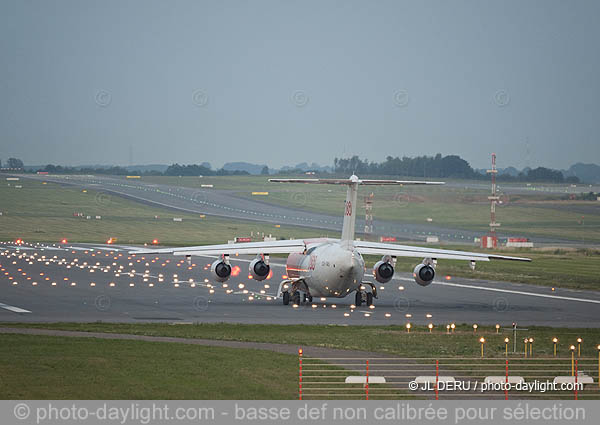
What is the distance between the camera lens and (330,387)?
27.0 meters

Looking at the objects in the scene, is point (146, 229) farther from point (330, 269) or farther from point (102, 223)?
point (330, 269)

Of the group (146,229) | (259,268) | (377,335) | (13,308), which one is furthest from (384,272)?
(146,229)

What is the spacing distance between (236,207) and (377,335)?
105462 mm

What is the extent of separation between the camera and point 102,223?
119688mm

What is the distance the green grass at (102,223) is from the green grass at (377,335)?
58.4 m

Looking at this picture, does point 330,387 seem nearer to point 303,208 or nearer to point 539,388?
point 539,388

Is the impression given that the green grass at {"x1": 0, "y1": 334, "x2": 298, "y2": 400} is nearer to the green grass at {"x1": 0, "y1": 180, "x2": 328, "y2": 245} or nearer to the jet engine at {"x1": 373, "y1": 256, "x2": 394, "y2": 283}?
the jet engine at {"x1": 373, "y1": 256, "x2": 394, "y2": 283}

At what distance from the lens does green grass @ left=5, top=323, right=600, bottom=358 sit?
35625 millimetres

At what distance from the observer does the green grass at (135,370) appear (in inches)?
1040

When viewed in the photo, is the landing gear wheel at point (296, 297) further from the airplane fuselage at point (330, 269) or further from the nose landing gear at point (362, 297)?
the nose landing gear at point (362, 297)

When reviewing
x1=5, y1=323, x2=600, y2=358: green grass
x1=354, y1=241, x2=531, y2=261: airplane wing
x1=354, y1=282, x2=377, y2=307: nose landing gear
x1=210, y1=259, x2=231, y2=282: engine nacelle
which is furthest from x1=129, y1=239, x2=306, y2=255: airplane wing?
x1=5, y1=323, x2=600, y2=358: green grass

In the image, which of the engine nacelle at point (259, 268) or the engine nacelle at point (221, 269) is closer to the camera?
the engine nacelle at point (221, 269)

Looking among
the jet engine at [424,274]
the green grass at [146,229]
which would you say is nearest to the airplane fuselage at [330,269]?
the jet engine at [424,274]

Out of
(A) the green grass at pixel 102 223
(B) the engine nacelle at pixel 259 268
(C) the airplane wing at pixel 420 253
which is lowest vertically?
(A) the green grass at pixel 102 223
